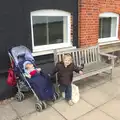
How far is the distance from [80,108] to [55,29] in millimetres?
2304

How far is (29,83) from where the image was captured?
11.0 ft

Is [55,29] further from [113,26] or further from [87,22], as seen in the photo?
[113,26]

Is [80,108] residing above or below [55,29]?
below

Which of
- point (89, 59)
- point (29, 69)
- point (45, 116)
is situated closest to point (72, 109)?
point (45, 116)

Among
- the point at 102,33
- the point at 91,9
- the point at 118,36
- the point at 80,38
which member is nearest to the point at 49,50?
the point at 80,38

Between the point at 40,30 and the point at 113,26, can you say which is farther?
the point at 113,26

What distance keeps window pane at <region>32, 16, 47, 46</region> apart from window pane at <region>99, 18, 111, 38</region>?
238 centimetres

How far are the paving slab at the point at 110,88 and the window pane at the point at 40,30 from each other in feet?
6.23

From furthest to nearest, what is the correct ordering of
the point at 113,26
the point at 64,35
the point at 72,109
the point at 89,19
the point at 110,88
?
the point at 113,26, the point at 89,19, the point at 64,35, the point at 110,88, the point at 72,109

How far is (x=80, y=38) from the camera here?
5105mm

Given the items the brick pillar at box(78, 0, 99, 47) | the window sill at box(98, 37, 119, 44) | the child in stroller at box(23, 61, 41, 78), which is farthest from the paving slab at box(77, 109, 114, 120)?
the window sill at box(98, 37, 119, 44)

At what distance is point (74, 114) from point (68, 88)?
605mm

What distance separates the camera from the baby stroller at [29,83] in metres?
3.33

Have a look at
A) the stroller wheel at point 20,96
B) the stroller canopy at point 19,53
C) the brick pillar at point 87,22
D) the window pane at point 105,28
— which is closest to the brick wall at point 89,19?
the brick pillar at point 87,22
